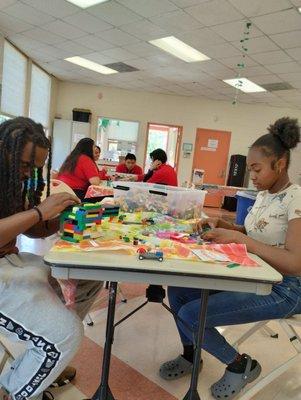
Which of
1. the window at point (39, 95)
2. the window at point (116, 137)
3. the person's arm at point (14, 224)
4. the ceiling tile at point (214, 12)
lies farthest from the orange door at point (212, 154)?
the person's arm at point (14, 224)

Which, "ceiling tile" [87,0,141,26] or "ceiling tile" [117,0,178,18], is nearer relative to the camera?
"ceiling tile" [117,0,178,18]

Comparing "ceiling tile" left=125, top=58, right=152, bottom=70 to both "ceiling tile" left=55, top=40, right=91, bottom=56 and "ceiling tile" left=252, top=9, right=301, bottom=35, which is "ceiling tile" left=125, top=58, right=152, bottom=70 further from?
"ceiling tile" left=252, top=9, right=301, bottom=35

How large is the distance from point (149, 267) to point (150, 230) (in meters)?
0.49

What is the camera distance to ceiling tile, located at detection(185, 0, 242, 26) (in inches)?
133

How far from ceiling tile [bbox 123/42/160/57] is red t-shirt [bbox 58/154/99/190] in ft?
8.21

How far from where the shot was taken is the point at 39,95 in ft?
23.3

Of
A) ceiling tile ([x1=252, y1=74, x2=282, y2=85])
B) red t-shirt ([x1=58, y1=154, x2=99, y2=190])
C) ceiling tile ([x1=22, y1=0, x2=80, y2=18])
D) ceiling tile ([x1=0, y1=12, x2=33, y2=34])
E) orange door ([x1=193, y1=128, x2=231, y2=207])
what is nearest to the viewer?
red t-shirt ([x1=58, y1=154, x2=99, y2=190])

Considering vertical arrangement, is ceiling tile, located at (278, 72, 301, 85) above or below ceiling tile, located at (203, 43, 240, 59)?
below

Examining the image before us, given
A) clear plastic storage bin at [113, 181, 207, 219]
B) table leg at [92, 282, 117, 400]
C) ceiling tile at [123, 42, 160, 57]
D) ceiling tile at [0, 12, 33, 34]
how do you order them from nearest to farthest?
table leg at [92, 282, 117, 400] → clear plastic storage bin at [113, 181, 207, 219] → ceiling tile at [0, 12, 33, 34] → ceiling tile at [123, 42, 160, 57]

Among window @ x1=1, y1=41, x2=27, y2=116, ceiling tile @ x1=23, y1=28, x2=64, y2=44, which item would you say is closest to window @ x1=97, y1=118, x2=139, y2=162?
window @ x1=1, y1=41, x2=27, y2=116

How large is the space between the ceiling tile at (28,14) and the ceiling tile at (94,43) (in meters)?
0.65

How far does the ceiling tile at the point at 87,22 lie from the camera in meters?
4.05

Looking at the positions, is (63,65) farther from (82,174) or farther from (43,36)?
(82,174)

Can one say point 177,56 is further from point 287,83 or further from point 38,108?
point 38,108
